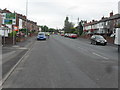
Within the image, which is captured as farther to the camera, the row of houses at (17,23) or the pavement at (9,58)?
the row of houses at (17,23)

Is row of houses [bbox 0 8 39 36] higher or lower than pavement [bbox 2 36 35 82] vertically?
higher

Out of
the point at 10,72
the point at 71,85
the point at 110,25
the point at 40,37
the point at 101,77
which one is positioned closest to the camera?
the point at 71,85

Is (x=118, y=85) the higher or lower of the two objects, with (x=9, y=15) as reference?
lower

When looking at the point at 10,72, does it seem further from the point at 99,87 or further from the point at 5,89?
the point at 99,87

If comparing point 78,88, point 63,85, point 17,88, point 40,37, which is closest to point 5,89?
point 17,88

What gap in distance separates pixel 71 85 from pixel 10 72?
3.27 meters

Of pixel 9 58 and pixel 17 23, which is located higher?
pixel 17 23

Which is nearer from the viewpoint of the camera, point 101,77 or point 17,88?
point 17,88

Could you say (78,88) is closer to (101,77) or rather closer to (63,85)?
(63,85)

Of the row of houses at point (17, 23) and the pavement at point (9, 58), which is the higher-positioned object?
the row of houses at point (17, 23)

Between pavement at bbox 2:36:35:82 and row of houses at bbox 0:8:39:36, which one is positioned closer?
pavement at bbox 2:36:35:82

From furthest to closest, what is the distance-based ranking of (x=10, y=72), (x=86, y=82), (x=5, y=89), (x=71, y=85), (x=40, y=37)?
(x=40, y=37) < (x=10, y=72) < (x=86, y=82) < (x=71, y=85) < (x=5, y=89)

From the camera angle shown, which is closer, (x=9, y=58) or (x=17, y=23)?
(x=9, y=58)

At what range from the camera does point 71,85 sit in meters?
6.20
